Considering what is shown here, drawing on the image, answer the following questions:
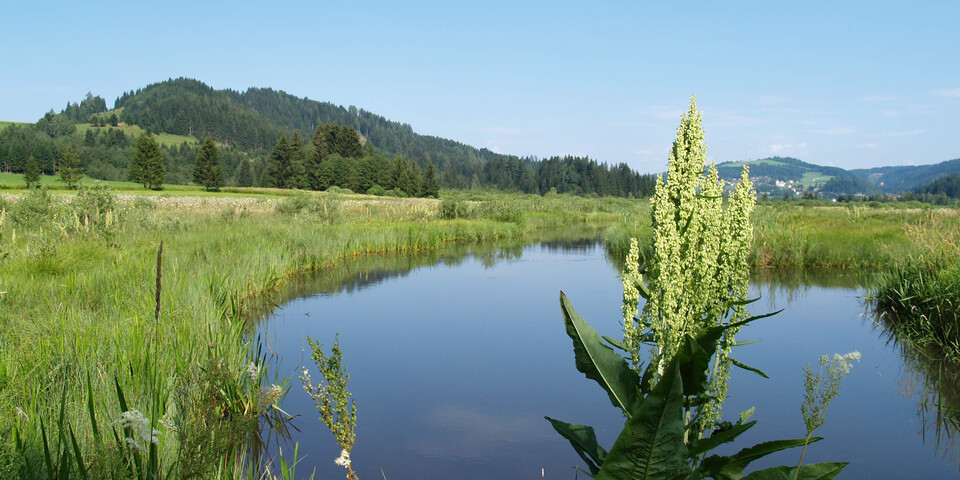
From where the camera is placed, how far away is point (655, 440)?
1472 millimetres

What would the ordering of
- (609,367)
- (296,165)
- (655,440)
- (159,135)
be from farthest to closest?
(159,135) < (296,165) < (609,367) < (655,440)

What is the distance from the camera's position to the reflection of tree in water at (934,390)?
5.41 m

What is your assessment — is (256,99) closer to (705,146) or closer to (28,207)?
(28,207)

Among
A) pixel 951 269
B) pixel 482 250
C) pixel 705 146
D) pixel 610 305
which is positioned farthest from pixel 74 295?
pixel 482 250

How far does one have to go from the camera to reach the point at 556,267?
659 inches

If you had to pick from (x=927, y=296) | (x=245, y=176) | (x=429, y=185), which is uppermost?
(x=245, y=176)

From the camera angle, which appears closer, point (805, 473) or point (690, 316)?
point (805, 473)

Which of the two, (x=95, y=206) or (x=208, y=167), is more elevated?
(x=208, y=167)

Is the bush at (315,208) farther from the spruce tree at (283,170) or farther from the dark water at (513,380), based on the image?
the spruce tree at (283,170)

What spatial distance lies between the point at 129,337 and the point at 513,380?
162 inches

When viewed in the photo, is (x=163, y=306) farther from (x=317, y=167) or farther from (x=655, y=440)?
(x=317, y=167)

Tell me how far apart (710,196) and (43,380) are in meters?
Answer: 4.23

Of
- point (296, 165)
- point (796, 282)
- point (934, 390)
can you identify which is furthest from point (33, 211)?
point (296, 165)

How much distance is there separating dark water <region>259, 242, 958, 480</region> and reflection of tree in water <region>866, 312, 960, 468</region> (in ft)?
0.14
